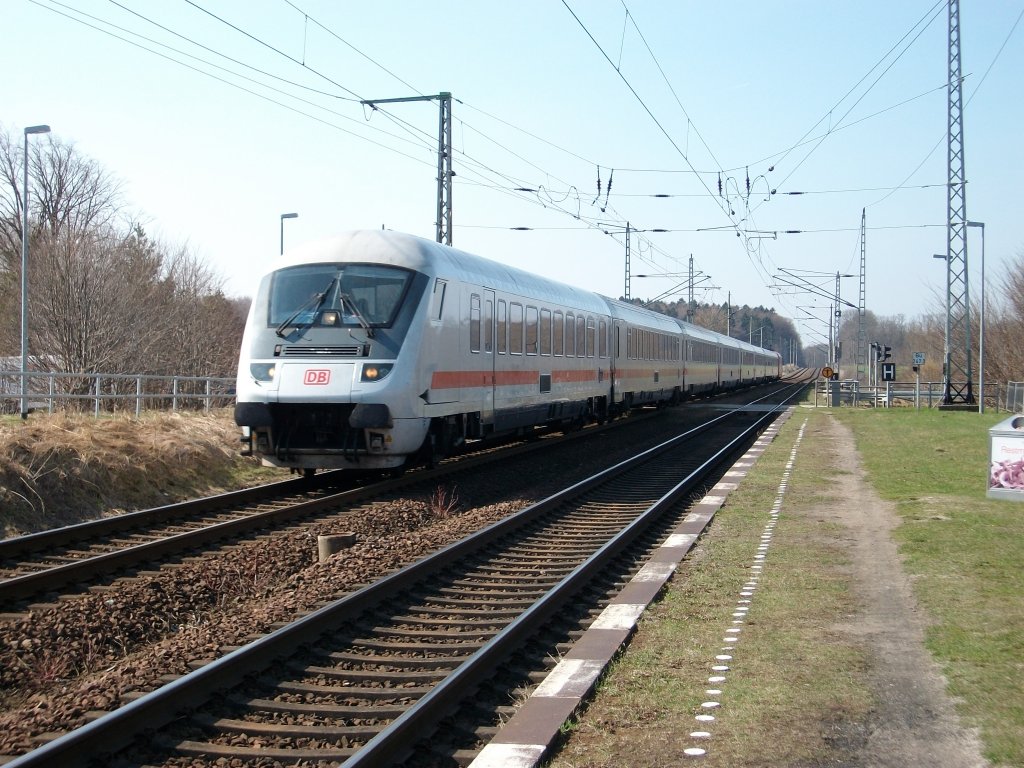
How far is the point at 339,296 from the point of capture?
13.7m

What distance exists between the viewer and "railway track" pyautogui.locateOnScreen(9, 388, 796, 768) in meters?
4.83

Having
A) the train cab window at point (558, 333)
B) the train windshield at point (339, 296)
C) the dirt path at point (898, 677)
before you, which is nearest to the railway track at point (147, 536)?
the train windshield at point (339, 296)

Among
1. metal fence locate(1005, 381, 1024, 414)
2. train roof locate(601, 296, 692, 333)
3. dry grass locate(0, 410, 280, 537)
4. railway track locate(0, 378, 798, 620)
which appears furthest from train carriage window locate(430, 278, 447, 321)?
metal fence locate(1005, 381, 1024, 414)

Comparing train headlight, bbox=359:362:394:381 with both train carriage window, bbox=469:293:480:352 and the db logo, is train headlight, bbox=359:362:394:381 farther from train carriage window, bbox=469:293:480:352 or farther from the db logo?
train carriage window, bbox=469:293:480:352

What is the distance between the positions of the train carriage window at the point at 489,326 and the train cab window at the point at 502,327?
0.36 m

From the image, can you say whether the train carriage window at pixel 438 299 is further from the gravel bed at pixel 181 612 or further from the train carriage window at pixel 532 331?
the train carriage window at pixel 532 331

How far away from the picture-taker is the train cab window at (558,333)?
21031mm

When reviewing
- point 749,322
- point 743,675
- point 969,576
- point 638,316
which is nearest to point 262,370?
point 969,576

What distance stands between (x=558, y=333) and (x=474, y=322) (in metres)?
5.50

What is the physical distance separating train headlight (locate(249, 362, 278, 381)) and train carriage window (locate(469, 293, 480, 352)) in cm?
338

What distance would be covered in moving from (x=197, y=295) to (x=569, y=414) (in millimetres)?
29509

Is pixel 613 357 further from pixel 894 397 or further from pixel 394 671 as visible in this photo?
pixel 894 397

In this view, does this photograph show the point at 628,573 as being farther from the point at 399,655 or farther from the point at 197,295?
the point at 197,295

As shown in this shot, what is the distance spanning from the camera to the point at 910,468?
17469 mm
